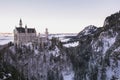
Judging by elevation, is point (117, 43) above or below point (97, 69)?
above

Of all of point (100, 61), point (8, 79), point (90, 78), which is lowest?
point (90, 78)

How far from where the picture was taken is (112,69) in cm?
18288

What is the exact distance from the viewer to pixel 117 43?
199 m

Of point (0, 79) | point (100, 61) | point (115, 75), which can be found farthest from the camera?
point (100, 61)

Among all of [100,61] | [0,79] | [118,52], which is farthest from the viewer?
[100,61]

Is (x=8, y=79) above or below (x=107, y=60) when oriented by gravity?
above

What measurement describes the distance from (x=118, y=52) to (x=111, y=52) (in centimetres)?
730

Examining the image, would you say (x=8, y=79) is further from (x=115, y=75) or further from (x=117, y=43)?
(x=117, y=43)

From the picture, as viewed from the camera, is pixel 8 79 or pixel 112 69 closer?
pixel 8 79

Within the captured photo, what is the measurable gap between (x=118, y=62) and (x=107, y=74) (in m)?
13.9

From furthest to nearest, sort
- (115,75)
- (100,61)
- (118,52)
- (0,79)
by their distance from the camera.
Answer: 1. (100,61)
2. (118,52)
3. (115,75)
4. (0,79)

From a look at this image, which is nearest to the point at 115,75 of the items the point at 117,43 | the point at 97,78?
the point at 97,78

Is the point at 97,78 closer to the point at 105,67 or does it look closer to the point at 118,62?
the point at 105,67

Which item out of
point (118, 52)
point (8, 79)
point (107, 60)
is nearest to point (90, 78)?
point (107, 60)
